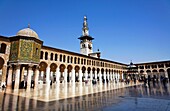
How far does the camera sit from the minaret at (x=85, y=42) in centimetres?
5527

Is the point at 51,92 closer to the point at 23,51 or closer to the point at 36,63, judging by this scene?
the point at 36,63

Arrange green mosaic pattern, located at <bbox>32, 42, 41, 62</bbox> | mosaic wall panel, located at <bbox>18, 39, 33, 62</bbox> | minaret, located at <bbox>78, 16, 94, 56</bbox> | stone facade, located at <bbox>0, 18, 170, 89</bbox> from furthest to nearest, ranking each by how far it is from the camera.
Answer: minaret, located at <bbox>78, 16, 94, 56</bbox> < green mosaic pattern, located at <bbox>32, 42, 41, 62</bbox> < stone facade, located at <bbox>0, 18, 170, 89</bbox> < mosaic wall panel, located at <bbox>18, 39, 33, 62</bbox>

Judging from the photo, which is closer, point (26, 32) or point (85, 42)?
point (26, 32)

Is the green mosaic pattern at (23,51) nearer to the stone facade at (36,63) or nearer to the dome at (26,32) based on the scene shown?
the stone facade at (36,63)

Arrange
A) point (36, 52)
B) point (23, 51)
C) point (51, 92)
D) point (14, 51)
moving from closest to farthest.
Result: point (51, 92), point (23, 51), point (14, 51), point (36, 52)

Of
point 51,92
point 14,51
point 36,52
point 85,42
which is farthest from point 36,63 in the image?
point 85,42

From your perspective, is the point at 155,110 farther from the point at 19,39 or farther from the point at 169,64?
the point at 169,64

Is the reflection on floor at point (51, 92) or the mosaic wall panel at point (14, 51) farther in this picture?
the mosaic wall panel at point (14, 51)

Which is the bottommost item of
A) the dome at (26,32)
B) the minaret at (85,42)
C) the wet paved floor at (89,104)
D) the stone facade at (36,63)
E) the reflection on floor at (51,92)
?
the reflection on floor at (51,92)

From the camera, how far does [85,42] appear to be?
55.4m

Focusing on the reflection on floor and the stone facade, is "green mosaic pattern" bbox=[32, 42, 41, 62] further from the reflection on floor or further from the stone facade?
the reflection on floor

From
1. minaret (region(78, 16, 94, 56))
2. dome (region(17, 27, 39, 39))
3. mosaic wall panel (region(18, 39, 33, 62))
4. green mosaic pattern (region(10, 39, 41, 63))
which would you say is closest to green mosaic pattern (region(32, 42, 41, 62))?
green mosaic pattern (region(10, 39, 41, 63))

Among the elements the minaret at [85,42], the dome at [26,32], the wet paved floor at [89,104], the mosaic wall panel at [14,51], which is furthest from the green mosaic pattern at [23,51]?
the minaret at [85,42]

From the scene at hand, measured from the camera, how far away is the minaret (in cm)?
5527
